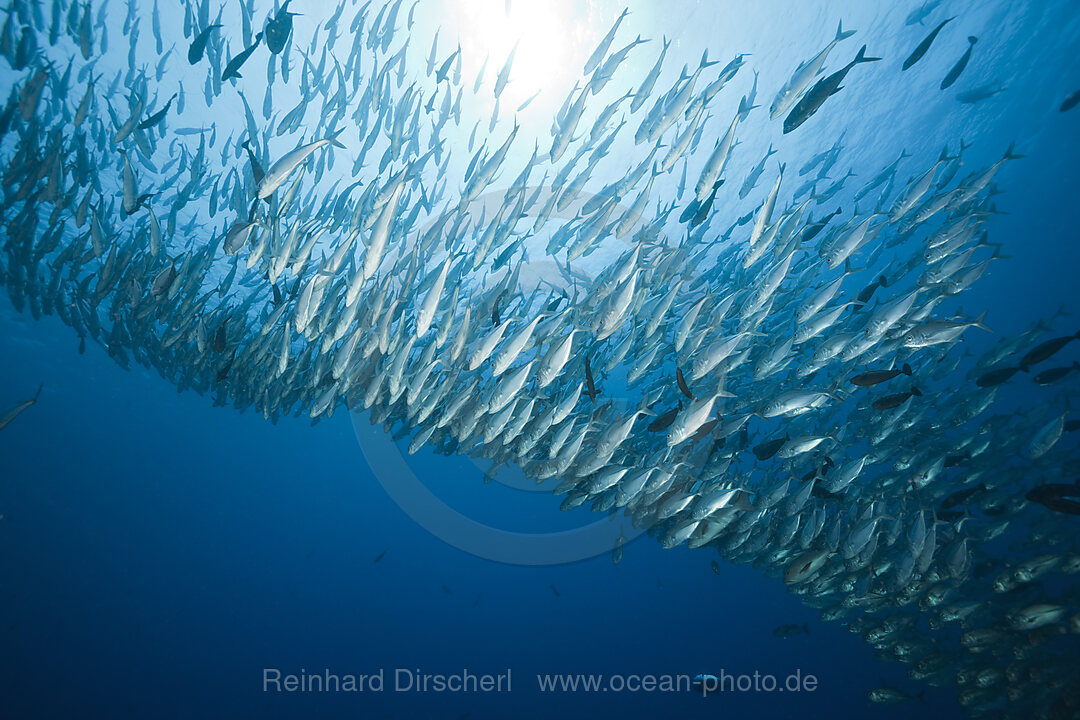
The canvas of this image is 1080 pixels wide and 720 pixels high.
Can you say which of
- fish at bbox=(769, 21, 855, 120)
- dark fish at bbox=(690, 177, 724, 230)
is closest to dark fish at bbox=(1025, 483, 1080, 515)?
dark fish at bbox=(690, 177, 724, 230)

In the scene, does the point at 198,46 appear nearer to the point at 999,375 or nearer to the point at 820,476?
the point at 820,476

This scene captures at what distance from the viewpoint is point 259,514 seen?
104875 millimetres

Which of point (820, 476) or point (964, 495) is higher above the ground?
point (820, 476)

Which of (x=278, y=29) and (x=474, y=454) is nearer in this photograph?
(x=278, y=29)

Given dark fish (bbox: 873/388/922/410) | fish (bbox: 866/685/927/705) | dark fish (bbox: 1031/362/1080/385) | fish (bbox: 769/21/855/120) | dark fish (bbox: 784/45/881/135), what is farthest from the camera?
fish (bbox: 866/685/927/705)

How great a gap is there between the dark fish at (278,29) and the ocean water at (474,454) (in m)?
1.66

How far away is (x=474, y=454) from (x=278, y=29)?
20.6ft

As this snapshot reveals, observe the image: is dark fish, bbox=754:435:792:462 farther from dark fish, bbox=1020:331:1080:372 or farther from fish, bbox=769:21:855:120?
fish, bbox=769:21:855:120

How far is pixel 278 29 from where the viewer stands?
455 centimetres

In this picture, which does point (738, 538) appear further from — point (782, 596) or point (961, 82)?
point (782, 596)

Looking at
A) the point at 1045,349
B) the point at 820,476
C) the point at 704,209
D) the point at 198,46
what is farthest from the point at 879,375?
the point at 198,46

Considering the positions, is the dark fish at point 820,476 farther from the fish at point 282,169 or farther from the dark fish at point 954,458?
the fish at point 282,169

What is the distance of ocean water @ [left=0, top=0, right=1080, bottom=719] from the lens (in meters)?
8.73

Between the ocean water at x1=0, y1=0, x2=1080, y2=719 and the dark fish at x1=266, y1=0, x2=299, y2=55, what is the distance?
166 cm
